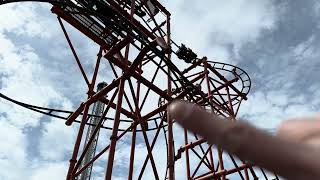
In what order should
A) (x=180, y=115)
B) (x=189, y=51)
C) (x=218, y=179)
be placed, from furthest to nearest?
(x=189, y=51) < (x=218, y=179) < (x=180, y=115)

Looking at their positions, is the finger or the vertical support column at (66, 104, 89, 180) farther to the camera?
the vertical support column at (66, 104, 89, 180)

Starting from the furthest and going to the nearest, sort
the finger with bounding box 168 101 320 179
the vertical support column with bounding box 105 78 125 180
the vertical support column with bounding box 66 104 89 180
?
the vertical support column with bounding box 66 104 89 180
the vertical support column with bounding box 105 78 125 180
the finger with bounding box 168 101 320 179

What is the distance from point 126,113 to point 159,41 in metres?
2.59

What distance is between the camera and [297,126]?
76 centimetres

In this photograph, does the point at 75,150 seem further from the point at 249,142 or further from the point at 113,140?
the point at 249,142

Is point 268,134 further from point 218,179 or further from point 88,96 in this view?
point 218,179

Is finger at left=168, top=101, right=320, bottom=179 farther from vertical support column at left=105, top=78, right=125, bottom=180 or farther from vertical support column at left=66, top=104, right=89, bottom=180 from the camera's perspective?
vertical support column at left=66, top=104, right=89, bottom=180

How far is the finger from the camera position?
67cm

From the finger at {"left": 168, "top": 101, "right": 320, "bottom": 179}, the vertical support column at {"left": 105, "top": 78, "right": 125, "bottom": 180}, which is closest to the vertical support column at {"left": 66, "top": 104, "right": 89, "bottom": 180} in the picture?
the vertical support column at {"left": 105, "top": 78, "right": 125, "bottom": 180}

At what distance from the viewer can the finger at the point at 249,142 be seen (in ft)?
2.19

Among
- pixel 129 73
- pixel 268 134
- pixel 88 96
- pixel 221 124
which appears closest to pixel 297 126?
pixel 268 134

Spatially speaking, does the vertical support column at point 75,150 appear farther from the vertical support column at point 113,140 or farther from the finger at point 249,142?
the finger at point 249,142

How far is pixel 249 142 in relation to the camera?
723 millimetres

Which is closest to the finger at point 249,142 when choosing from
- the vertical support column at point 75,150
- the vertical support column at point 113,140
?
the vertical support column at point 113,140
